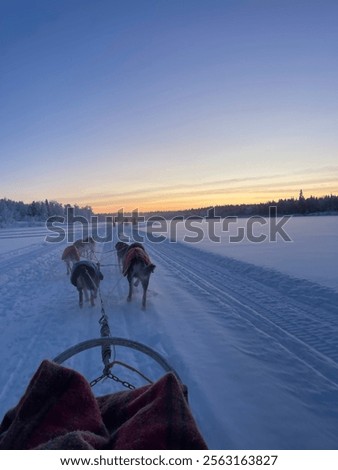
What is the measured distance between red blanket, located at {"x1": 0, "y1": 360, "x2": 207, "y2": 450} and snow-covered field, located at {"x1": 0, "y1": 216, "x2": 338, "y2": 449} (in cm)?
181

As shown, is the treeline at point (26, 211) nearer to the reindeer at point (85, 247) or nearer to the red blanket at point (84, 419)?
the reindeer at point (85, 247)

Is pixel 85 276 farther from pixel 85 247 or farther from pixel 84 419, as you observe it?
pixel 85 247

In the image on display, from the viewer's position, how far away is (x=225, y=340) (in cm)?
518

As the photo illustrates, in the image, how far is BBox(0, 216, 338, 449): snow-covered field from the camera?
317 centimetres

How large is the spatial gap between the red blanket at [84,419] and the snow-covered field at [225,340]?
5.94 feet

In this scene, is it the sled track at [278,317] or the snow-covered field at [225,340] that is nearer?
the snow-covered field at [225,340]

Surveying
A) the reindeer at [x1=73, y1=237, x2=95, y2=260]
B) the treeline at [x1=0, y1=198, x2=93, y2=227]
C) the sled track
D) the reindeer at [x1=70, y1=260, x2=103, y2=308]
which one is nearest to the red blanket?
the sled track

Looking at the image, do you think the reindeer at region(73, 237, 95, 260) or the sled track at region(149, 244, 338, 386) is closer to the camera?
the sled track at region(149, 244, 338, 386)

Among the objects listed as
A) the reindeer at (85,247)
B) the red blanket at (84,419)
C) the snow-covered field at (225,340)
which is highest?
the red blanket at (84,419)

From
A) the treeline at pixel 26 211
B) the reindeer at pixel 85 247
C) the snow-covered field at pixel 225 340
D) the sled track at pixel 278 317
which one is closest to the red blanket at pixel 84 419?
the snow-covered field at pixel 225 340

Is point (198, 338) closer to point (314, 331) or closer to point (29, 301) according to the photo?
point (314, 331)

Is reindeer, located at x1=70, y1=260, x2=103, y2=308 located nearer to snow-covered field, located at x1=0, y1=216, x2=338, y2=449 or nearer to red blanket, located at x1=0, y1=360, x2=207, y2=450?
snow-covered field, located at x1=0, y1=216, x2=338, y2=449

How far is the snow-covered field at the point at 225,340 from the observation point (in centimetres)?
317
